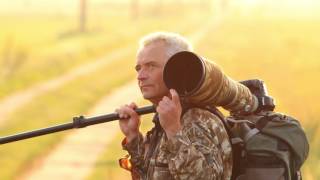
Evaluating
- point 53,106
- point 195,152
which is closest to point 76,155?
point 53,106

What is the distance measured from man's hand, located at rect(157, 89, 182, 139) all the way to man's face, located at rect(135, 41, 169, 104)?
9.7 inches

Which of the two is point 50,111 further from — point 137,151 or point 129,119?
point 129,119

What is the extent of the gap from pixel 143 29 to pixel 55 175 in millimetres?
31497

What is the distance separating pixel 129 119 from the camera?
11.2 feet

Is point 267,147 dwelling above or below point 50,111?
above

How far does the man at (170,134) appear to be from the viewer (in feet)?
9.86

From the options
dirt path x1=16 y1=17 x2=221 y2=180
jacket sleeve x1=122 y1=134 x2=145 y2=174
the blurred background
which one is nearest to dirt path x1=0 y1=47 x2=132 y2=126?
the blurred background

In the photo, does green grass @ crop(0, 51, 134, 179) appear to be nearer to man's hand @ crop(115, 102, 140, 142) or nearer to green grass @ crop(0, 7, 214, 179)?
green grass @ crop(0, 7, 214, 179)

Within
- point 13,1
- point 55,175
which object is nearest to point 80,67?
point 55,175

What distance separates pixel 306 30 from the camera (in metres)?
43.5

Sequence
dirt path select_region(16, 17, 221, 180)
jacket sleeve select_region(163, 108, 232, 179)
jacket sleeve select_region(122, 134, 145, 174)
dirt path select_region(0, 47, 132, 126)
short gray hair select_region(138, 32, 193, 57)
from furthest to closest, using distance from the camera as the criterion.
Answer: dirt path select_region(0, 47, 132, 126)
dirt path select_region(16, 17, 221, 180)
jacket sleeve select_region(122, 134, 145, 174)
short gray hair select_region(138, 32, 193, 57)
jacket sleeve select_region(163, 108, 232, 179)

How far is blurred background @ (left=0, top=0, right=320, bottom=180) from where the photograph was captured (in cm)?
1191

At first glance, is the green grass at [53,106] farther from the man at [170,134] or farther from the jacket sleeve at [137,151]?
the man at [170,134]

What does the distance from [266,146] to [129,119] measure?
2.25 ft
